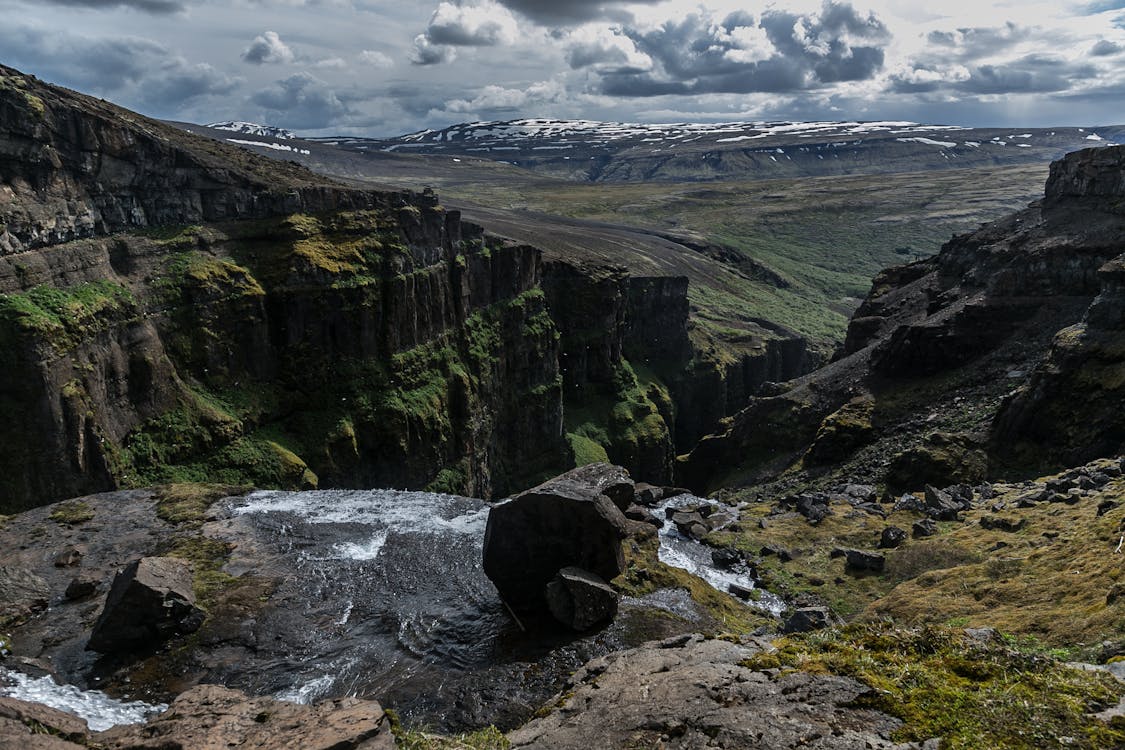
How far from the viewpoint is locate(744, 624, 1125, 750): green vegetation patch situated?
11070mm

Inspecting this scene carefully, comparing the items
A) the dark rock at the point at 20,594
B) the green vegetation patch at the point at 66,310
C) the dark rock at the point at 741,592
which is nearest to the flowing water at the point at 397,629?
the dark rock at the point at 741,592

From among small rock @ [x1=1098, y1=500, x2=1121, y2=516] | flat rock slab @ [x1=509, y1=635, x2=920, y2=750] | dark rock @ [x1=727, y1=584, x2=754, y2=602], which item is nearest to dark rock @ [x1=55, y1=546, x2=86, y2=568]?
flat rock slab @ [x1=509, y1=635, x2=920, y2=750]

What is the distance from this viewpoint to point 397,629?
82.8 feet

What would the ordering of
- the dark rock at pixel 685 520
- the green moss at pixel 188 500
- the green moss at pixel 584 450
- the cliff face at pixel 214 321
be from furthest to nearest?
the green moss at pixel 584 450, the dark rock at pixel 685 520, the cliff face at pixel 214 321, the green moss at pixel 188 500

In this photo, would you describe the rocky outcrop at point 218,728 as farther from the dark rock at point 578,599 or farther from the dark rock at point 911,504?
the dark rock at point 911,504

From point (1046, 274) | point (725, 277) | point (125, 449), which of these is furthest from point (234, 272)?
point (725, 277)

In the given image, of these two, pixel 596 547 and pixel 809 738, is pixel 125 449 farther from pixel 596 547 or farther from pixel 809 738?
pixel 809 738

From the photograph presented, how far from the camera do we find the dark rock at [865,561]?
36.7 meters

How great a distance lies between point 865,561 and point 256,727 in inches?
1215

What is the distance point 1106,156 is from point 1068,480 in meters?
50.2

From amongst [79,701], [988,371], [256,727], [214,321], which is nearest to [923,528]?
[988,371]

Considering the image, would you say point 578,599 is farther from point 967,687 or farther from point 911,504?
point 911,504

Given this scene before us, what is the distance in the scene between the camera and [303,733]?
14195mm

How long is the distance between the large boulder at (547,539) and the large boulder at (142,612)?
32.9ft
